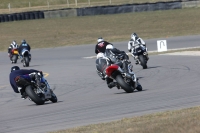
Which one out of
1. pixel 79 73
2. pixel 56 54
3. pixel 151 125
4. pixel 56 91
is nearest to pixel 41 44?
pixel 56 54

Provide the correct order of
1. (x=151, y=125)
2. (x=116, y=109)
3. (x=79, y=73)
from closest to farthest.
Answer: (x=151, y=125) < (x=116, y=109) < (x=79, y=73)

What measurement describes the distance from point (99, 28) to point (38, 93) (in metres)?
35.1

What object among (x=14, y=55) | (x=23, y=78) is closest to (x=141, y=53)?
(x=23, y=78)

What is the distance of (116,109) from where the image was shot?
12.1 meters

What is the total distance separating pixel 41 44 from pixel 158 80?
25900mm

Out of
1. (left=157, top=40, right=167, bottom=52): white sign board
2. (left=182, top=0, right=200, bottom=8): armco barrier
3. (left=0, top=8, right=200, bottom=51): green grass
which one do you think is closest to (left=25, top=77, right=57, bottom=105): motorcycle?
(left=157, top=40, right=167, bottom=52): white sign board

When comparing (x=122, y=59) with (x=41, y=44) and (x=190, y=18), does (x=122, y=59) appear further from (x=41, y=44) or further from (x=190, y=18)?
(x=190, y=18)

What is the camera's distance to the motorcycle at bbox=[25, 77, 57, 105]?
13875 mm

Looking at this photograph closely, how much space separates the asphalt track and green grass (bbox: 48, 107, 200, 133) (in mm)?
792

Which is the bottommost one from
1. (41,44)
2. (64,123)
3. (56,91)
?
(41,44)

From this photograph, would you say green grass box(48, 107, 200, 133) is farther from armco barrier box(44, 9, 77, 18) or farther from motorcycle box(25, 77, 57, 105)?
armco barrier box(44, 9, 77, 18)

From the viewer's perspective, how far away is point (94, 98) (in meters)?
14.6

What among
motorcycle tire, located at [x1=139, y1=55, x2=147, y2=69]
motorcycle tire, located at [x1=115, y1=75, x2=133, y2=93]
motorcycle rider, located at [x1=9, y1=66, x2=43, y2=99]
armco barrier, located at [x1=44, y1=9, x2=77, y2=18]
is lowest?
armco barrier, located at [x1=44, y1=9, x2=77, y2=18]

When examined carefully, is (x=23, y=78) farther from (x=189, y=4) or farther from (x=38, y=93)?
(x=189, y=4)
